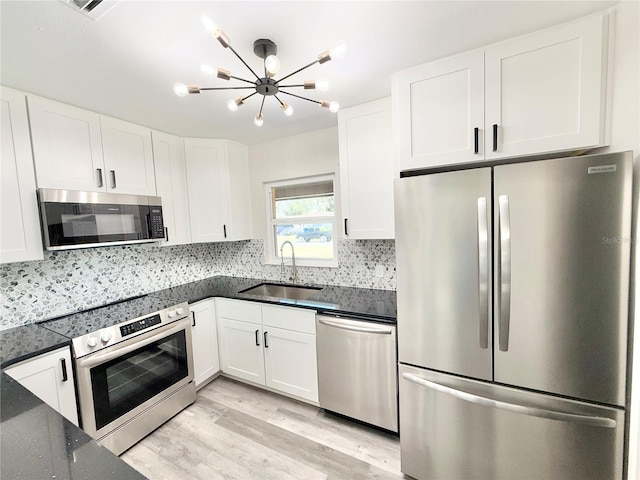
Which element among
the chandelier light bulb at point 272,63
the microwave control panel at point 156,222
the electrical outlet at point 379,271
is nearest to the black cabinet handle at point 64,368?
the microwave control panel at point 156,222

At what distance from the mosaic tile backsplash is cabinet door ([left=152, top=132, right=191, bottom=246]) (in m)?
0.37

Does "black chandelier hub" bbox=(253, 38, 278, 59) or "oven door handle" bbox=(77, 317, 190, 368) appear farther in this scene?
"oven door handle" bbox=(77, 317, 190, 368)

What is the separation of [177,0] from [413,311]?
1.86 meters

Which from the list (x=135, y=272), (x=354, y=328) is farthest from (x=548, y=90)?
→ (x=135, y=272)

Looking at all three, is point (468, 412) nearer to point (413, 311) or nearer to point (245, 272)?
point (413, 311)

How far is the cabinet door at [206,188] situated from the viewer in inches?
105

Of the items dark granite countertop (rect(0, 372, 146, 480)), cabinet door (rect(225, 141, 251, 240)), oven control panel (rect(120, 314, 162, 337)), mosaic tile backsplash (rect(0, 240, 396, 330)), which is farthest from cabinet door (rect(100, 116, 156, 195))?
dark granite countertop (rect(0, 372, 146, 480))

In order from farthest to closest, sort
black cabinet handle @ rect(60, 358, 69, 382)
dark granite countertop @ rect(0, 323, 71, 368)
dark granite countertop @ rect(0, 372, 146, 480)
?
1. black cabinet handle @ rect(60, 358, 69, 382)
2. dark granite countertop @ rect(0, 323, 71, 368)
3. dark granite countertop @ rect(0, 372, 146, 480)

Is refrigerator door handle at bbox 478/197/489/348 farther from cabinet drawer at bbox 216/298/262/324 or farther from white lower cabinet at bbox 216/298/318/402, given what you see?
cabinet drawer at bbox 216/298/262/324

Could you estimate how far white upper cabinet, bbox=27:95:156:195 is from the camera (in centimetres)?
170

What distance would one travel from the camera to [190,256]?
10.1 feet

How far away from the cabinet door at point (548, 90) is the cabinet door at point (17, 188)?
9.20ft

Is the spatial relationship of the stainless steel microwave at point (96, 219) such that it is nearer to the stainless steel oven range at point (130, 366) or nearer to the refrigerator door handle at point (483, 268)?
the stainless steel oven range at point (130, 366)

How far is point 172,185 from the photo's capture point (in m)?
2.54
